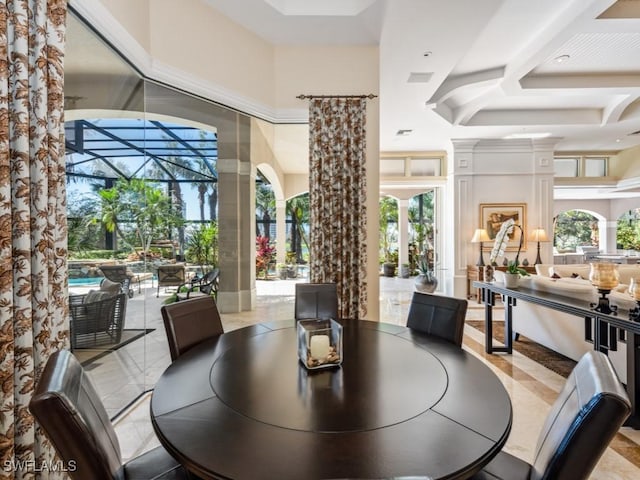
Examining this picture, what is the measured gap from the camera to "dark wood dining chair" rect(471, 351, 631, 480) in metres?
0.87

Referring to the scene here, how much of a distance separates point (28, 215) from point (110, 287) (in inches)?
50.5

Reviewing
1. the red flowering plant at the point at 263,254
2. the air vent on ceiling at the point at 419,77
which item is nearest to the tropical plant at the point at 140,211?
the red flowering plant at the point at 263,254

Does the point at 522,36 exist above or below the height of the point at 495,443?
above

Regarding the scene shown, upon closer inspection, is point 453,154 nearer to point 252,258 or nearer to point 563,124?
point 563,124

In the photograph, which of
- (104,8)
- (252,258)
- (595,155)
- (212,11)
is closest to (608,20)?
(212,11)

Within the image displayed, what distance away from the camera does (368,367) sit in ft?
4.88

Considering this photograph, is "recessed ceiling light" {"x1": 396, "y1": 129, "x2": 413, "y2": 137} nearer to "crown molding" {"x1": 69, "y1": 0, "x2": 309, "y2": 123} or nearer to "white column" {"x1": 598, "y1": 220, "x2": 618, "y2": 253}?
"crown molding" {"x1": 69, "y1": 0, "x2": 309, "y2": 123}

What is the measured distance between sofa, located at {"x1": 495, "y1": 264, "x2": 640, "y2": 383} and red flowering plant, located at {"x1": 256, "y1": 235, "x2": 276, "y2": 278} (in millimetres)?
2924

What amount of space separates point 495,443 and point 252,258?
3.53m

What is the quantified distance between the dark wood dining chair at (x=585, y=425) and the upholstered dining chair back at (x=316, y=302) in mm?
1673

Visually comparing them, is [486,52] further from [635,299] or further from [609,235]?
[609,235]

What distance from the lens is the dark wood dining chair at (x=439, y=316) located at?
1997 millimetres

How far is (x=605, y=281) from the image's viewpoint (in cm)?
258

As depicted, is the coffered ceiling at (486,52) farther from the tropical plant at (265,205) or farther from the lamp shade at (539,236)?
the lamp shade at (539,236)
